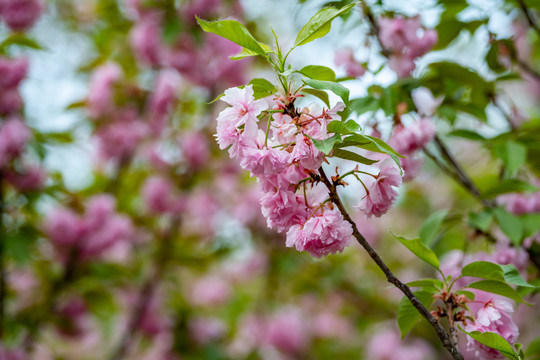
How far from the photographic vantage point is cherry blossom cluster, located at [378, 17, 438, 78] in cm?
130

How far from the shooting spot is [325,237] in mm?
754

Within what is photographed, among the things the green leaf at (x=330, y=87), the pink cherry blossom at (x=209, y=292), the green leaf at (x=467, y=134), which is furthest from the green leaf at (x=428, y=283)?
the pink cherry blossom at (x=209, y=292)

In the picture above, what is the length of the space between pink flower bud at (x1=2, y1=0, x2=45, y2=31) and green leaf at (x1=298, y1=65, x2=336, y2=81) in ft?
6.09

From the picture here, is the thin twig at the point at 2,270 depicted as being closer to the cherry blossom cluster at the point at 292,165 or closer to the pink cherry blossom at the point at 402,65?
the cherry blossom cluster at the point at 292,165

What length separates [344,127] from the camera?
0.71 m

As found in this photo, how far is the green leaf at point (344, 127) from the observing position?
0.71 metres

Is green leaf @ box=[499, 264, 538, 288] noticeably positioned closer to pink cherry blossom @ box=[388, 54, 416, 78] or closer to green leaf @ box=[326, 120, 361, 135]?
green leaf @ box=[326, 120, 361, 135]

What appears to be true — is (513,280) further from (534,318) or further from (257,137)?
(534,318)

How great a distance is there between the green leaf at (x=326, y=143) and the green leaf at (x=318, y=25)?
184mm

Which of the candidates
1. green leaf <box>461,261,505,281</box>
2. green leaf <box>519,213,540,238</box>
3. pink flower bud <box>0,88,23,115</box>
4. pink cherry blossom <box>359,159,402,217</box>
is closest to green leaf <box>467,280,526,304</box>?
green leaf <box>461,261,505,281</box>

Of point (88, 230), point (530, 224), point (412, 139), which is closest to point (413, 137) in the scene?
point (412, 139)

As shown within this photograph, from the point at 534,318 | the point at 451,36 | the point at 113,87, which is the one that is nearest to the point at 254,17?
the point at 113,87

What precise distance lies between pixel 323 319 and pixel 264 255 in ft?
3.58

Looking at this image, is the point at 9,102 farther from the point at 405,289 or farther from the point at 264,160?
the point at 405,289
